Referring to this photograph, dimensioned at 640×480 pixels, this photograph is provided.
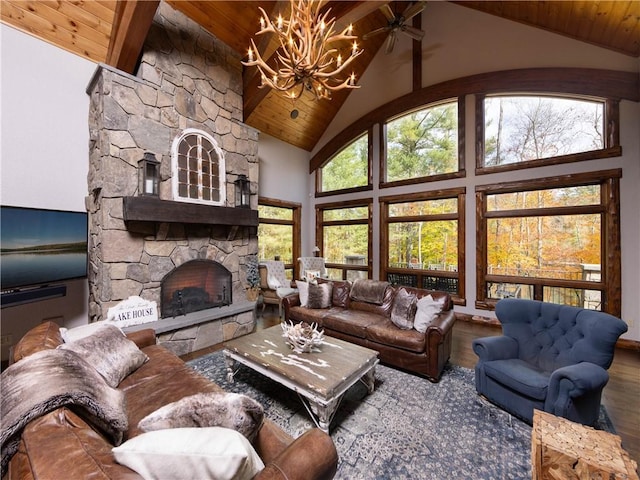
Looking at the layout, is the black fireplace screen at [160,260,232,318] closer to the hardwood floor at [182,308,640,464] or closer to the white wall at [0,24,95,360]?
the hardwood floor at [182,308,640,464]

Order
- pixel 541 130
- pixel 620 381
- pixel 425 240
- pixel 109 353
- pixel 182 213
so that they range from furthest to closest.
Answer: pixel 425 240 < pixel 541 130 < pixel 182 213 < pixel 620 381 < pixel 109 353

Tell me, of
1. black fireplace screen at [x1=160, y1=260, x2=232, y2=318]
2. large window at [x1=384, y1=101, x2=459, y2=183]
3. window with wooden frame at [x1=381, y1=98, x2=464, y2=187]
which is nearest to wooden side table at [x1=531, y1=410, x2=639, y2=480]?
black fireplace screen at [x1=160, y1=260, x2=232, y2=318]

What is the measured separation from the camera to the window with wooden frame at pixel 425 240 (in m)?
4.82

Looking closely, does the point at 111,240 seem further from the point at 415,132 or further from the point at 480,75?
the point at 480,75

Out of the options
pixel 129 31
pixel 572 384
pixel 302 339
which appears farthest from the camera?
pixel 129 31

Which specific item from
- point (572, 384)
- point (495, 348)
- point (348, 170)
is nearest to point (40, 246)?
point (495, 348)

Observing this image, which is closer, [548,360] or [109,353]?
[109,353]

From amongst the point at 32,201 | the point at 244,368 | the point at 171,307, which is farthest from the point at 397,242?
the point at 32,201

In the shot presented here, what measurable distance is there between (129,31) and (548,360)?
17.7 feet

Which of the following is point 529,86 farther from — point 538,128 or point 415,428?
point 415,428

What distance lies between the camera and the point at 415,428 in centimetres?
200

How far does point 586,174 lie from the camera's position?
3730 mm

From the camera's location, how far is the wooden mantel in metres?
2.98

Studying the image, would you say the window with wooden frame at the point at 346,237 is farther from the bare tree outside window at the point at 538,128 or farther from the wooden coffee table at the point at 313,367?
the wooden coffee table at the point at 313,367
